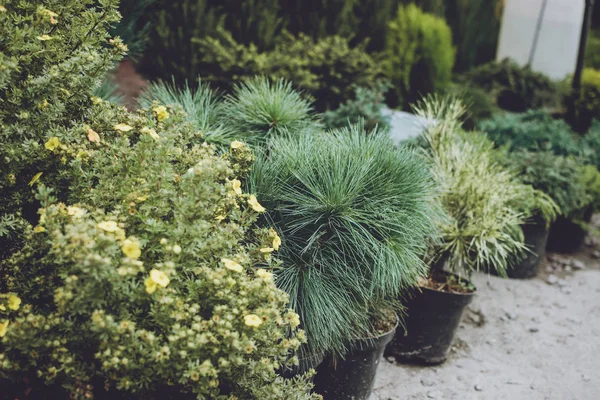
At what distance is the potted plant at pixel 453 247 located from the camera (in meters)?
3.28

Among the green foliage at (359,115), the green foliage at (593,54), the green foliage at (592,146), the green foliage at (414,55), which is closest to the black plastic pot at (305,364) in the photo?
the green foliage at (359,115)

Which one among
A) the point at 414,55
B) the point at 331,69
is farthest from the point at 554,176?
the point at 414,55

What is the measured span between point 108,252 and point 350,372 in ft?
4.80

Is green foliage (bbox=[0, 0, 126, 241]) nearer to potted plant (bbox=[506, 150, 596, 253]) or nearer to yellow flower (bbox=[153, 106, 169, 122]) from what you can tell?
yellow flower (bbox=[153, 106, 169, 122])

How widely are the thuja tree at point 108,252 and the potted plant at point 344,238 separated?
0.28 metres

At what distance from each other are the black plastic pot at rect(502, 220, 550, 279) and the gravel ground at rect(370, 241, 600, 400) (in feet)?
0.24

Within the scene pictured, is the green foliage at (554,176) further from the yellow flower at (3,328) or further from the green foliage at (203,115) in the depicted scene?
the yellow flower at (3,328)

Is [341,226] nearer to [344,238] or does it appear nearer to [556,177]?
[344,238]

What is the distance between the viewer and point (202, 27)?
16.1 feet

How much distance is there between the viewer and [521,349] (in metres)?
3.71

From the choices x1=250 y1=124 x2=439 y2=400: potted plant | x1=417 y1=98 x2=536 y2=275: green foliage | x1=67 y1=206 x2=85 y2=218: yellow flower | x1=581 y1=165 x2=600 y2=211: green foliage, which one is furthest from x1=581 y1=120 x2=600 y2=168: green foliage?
x1=67 y1=206 x2=85 y2=218: yellow flower

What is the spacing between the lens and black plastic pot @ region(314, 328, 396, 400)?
2.74 metres

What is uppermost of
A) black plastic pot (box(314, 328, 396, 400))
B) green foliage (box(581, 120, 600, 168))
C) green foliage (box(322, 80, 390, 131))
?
green foliage (box(322, 80, 390, 131))

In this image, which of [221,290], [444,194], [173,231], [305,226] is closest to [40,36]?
[173,231]
